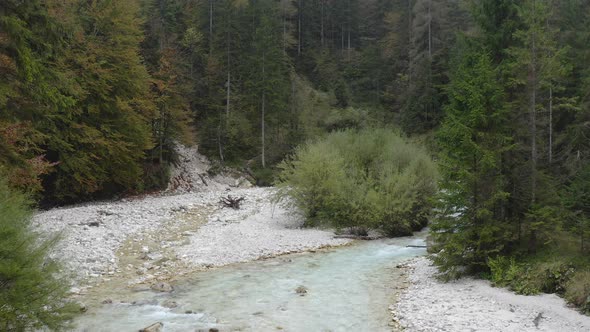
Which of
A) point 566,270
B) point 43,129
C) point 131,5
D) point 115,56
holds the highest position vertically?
point 131,5

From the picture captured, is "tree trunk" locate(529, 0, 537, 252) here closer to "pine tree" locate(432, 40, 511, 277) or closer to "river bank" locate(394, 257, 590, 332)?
"pine tree" locate(432, 40, 511, 277)

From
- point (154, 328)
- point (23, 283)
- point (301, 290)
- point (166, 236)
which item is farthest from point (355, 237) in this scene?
point (23, 283)

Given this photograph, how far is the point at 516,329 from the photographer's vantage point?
29.6 ft

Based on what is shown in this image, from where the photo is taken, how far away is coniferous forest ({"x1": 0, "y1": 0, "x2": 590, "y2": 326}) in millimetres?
12117

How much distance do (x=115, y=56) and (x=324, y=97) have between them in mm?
25712

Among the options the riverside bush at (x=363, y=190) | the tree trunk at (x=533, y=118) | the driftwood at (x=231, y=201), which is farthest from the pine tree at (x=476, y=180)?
the driftwood at (x=231, y=201)

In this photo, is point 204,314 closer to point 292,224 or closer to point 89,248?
point 89,248

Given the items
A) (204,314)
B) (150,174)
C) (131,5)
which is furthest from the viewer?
(150,174)

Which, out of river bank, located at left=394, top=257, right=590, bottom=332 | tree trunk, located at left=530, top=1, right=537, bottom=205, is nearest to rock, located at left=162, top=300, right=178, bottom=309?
river bank, located at left=394, top=257, right=590, bottom=332

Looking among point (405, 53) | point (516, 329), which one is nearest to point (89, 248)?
point (516, 329)

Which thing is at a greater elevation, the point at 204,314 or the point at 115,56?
the point at 115,56

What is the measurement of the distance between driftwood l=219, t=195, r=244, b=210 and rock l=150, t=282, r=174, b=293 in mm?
12411

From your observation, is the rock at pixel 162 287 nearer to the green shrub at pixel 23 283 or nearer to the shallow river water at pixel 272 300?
the shallow river water at pixel 272 300

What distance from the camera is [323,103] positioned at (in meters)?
45.1
